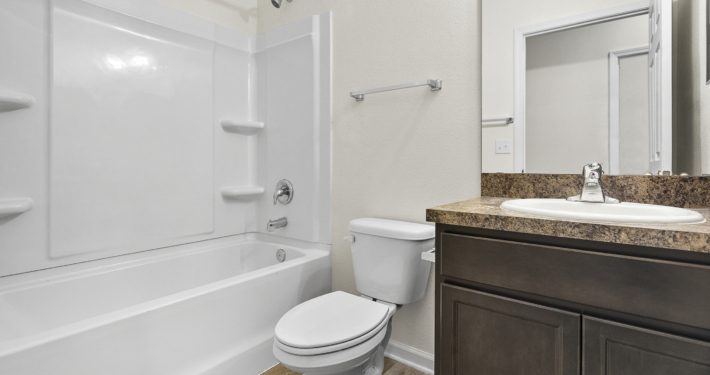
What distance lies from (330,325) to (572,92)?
1281 millimetres

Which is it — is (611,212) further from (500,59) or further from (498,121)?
(500,59)

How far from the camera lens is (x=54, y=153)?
1637mm

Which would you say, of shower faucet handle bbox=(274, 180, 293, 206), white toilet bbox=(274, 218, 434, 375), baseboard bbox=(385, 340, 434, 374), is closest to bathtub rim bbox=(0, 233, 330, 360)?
shower faucet handle bbox=(274, 180, 293, 206)

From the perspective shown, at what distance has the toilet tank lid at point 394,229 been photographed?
1546 mm

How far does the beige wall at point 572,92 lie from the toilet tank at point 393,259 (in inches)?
21.7

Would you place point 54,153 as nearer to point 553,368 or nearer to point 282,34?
point 282,34

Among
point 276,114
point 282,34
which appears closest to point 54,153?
point 276,114

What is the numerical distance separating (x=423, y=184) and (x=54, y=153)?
170 centimetres

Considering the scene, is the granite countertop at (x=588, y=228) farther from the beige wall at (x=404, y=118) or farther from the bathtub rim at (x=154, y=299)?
the bathtub rim at (x=154, y=299)

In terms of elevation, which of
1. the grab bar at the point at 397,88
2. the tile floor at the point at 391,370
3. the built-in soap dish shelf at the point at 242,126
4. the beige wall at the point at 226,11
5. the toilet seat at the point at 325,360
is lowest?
the tile floor at the point at 391,370

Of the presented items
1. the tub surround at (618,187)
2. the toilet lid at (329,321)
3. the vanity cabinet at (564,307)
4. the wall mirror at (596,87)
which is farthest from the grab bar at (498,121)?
the toilet lid at (329,321)

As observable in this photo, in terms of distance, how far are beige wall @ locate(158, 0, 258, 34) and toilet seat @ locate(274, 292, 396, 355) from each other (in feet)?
6.08

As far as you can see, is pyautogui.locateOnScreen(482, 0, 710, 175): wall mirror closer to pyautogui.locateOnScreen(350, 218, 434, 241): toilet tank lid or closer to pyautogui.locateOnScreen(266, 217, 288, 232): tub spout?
pyautogui.locateOnScreen(350, 218, 434, 241): toilet tank lid

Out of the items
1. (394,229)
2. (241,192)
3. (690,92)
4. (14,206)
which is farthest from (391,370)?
(14,206)
